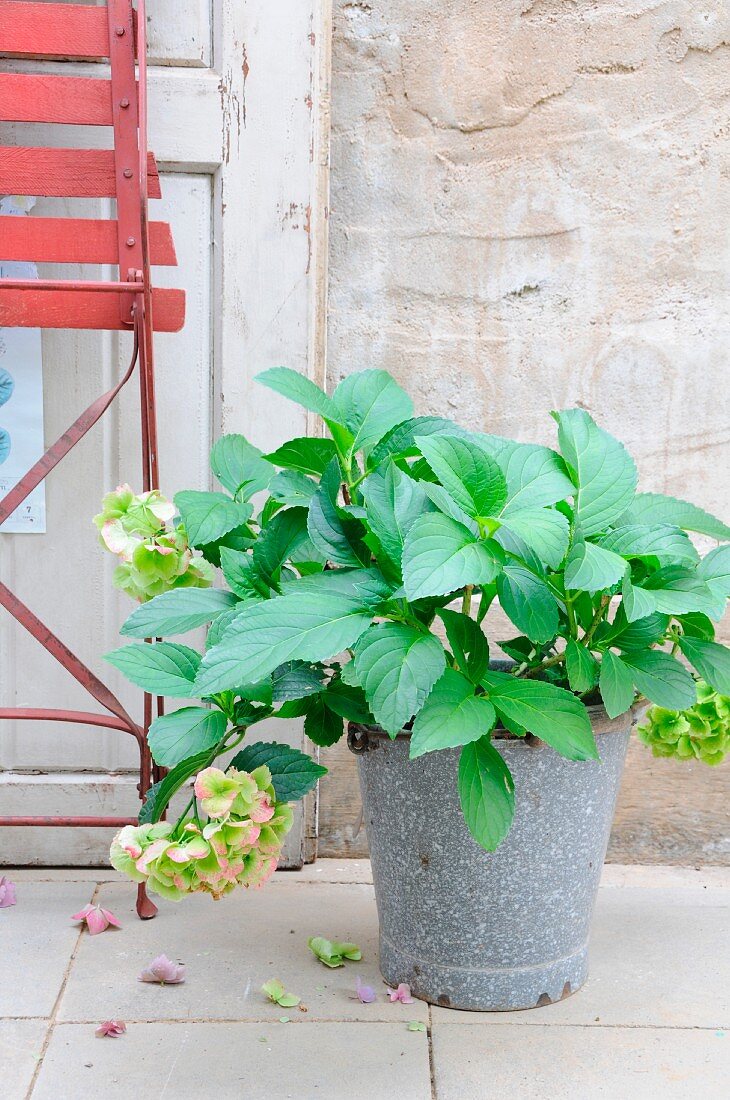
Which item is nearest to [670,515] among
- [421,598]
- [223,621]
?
[421,598]

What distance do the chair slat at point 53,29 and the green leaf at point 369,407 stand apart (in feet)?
2.33

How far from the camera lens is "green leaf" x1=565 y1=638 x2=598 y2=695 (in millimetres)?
1312

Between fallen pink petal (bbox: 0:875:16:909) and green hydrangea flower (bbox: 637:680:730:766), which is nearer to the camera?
green hydrangea flower (bbox: 637:680:730:766)

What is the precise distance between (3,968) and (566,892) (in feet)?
2.86

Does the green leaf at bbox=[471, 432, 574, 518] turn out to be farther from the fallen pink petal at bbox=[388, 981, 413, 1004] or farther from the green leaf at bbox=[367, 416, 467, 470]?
the fallen pink petal at bbox=[388, 981, 413, 1004]

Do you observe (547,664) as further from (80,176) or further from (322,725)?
(80,176)

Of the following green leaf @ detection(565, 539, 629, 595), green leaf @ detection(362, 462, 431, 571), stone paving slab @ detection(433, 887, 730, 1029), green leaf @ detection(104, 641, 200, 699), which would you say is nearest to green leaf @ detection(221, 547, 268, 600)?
green leaf @ detection(104, 641, 200, 699)

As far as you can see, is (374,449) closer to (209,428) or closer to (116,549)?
(116,549)

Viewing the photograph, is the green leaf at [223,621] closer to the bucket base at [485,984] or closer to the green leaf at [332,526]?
the green leaf at [332,526]

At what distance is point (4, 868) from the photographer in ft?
6.64

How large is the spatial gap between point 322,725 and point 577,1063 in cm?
56

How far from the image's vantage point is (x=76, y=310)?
68.3 inches

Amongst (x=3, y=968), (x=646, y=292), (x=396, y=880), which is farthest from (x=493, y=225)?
(x=3, y=968)

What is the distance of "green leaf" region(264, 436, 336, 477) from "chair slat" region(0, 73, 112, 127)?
0.67m
